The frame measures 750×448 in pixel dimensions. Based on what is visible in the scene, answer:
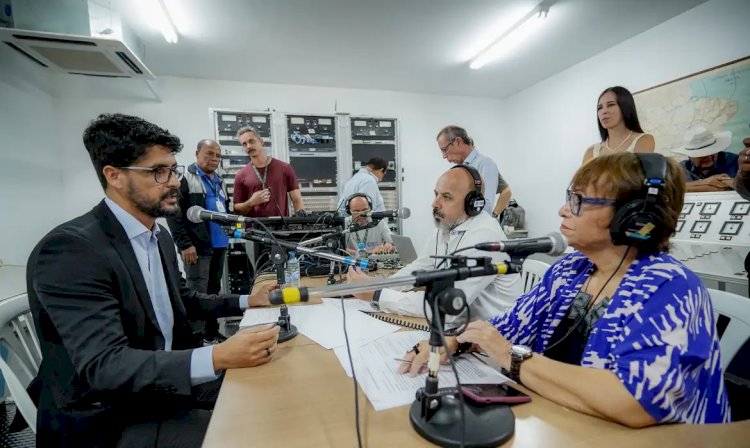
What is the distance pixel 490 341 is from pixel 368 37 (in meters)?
3.54

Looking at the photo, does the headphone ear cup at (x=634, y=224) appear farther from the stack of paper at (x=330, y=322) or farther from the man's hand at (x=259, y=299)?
the man's hand at (x=259, y=299)

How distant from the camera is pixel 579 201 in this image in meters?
0.96

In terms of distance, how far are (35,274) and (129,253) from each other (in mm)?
220

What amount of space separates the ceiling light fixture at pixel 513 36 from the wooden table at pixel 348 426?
3.52 metres

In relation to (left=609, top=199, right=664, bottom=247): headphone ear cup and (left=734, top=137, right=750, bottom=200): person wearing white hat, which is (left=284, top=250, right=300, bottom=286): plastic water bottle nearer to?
(left=609, top=199, right=664, bottom=247): headphone ear cup

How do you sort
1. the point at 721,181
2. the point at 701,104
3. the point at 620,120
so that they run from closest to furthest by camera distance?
1. the point at 620,120
2. the point at 721,181
3. the point at 701,104

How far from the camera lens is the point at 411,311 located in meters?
1.36

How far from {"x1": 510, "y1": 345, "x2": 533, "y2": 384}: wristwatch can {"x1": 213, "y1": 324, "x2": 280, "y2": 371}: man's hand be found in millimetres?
688

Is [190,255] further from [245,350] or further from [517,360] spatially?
[517,360]

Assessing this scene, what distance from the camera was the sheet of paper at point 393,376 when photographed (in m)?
0.78

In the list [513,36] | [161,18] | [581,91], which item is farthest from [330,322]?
[581,91]

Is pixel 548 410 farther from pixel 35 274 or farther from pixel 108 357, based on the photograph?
pixel 35 274

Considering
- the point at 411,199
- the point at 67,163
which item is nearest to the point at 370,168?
the point at 411,199

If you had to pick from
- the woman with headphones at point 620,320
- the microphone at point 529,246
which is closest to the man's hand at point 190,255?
the woman with headphones at point 620,320
